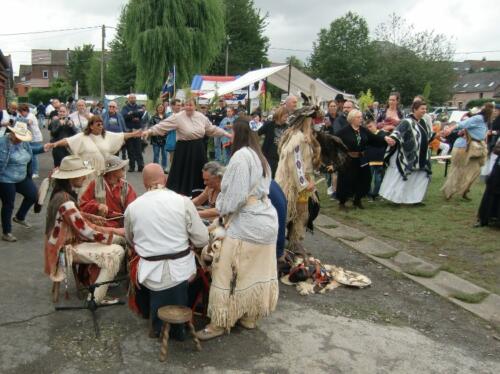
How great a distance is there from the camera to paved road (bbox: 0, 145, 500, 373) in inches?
143

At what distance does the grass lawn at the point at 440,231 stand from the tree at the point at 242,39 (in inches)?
1904

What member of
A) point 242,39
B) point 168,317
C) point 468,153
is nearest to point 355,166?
point 468,153

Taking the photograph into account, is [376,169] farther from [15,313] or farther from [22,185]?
[15,313]

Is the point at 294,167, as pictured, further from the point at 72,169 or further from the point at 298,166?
the point at 72,169

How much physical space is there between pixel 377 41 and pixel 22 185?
4371cm

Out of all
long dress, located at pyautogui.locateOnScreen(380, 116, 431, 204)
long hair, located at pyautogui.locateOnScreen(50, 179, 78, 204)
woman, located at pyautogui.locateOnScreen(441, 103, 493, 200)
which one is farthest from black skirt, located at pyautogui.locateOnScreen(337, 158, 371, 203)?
long hair, located at pyautogui.locateOnScreen(50, 179, 78, 204)

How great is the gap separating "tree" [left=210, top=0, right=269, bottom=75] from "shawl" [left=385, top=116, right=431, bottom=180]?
158ft

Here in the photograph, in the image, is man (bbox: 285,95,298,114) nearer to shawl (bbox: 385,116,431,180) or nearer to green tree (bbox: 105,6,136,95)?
shawl (bbox: 385,116,431,180)

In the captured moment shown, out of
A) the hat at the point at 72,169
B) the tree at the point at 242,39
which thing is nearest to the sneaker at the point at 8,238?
the hat at the point at 72,169

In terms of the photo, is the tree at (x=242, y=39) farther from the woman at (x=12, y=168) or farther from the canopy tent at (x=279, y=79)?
the woman at (x=12, y=168)

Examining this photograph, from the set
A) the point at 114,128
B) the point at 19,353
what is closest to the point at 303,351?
the point at 19,353

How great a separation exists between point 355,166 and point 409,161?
→ 1.01 meters

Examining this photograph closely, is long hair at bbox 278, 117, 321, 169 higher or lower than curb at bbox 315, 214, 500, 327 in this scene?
higher

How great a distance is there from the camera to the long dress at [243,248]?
3.90 meters
